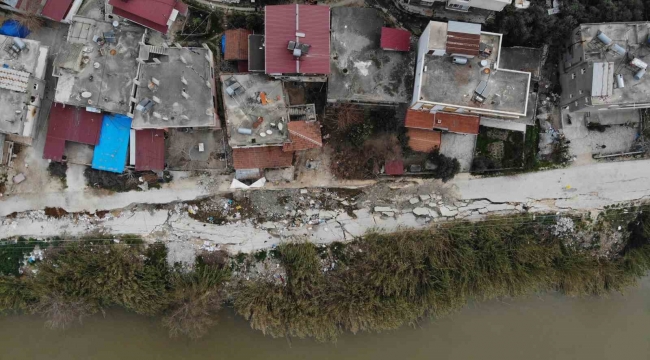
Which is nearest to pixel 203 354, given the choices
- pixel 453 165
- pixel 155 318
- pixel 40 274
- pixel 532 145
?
pixel 155 318

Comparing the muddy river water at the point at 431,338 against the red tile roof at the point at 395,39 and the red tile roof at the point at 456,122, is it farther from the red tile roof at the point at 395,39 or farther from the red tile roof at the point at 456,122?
the red tile roof at the point at 395,39

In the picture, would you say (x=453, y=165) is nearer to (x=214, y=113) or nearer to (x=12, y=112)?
(x=214, y=113)

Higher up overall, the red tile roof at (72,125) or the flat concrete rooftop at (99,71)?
the flat concrete rooftop at (99,71)

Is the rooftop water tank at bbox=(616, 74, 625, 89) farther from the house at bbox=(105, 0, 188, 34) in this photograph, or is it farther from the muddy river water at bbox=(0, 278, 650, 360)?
the house at bbox=(105, 0, 188, 34)

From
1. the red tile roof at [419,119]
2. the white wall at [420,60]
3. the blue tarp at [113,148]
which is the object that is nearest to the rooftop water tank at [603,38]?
the white wall at [420,60]

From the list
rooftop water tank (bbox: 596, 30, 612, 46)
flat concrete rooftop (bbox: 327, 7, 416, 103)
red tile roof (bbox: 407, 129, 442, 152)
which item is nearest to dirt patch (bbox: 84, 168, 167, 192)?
flat concrete rooftop (bbox: 327, 7, 416, 103)
